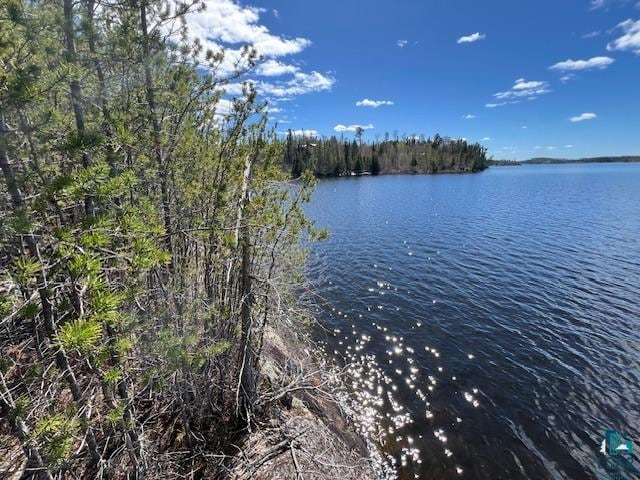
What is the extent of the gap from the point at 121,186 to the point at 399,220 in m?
27.3

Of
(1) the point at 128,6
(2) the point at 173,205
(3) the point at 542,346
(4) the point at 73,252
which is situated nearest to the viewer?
(4) the point at 73,252

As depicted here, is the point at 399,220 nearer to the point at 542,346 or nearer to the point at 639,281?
the point at 639,281

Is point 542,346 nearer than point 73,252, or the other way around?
point 73,252

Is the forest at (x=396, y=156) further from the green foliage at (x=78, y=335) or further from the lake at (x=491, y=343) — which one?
the green foliage at (x=78, y=335)

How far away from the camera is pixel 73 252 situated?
248cm

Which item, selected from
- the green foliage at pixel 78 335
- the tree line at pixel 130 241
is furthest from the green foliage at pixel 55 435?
the green foliage at pixel 78 335

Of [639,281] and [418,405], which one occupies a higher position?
[639,281]

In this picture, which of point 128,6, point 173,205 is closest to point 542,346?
point 173,205

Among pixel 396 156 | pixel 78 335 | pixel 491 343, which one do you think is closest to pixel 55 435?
pixel 78 335

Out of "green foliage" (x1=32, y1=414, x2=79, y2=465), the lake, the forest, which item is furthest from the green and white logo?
the forest

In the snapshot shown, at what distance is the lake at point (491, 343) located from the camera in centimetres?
698

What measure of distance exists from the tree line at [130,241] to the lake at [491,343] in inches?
160

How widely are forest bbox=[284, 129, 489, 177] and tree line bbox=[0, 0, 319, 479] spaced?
2976 inches

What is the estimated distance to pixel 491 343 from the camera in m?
10.5
